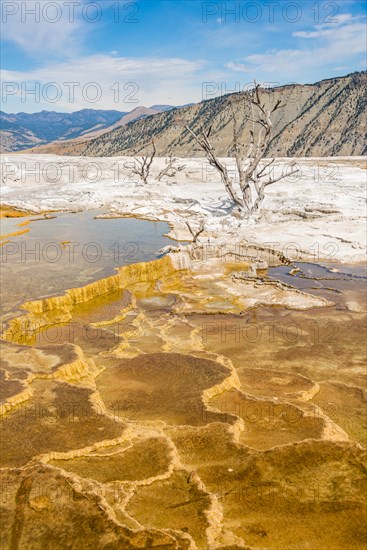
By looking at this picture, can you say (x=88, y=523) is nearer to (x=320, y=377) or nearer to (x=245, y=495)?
(x=245, y=495)

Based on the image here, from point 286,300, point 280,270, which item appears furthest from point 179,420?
point 280,270

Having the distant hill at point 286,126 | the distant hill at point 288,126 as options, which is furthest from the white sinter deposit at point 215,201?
the distant hill at point 286,126

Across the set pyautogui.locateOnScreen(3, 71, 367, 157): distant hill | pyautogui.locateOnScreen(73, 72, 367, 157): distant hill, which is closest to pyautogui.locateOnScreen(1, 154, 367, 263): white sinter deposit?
pyautogui.locateOnScreen(73, 72, 367, 157): distant hill

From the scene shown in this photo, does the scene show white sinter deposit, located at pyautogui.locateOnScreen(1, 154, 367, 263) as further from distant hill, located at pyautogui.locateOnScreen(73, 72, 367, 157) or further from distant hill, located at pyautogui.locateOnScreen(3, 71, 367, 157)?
distant hill, located at pyautogui.locateOnScreen(3, 71, 367, 157)

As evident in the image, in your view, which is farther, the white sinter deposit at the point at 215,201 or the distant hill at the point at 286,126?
the distant hill at the point at 286,126

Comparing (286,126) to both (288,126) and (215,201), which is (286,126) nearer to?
(288,126)

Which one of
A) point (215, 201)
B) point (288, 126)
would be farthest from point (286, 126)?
point (215, 201)

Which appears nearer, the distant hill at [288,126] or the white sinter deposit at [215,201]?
the white sinter deposit at [215,201]

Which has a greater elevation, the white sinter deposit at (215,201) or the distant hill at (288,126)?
the distant hill at (288,126)

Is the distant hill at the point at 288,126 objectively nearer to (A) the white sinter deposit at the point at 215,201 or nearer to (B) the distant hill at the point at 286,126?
(B) the distant hill at the point at 286,126
